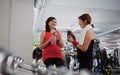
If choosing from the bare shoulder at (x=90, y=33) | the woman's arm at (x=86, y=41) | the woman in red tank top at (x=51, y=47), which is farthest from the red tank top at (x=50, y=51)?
the bare shoulder at (x=90, y=33)

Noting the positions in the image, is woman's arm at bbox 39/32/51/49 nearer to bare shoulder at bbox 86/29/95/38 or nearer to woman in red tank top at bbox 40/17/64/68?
woman in red tank top at bbox 40/17/64/68

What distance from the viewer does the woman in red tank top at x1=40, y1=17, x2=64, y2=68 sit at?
5.47ft

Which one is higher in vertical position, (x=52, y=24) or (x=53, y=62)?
(x=52, y=24)

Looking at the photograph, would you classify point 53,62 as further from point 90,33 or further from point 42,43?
point 90,33

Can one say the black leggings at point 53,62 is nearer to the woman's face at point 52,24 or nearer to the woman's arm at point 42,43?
the woman's arm at point 42,43

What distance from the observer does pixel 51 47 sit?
1682mm

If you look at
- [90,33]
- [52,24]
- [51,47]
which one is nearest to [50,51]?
[51,47]

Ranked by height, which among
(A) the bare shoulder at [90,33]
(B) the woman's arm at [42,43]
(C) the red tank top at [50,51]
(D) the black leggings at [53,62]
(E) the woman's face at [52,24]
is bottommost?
(D) the black leggings at [53,62]

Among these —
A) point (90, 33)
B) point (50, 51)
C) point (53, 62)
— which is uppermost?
point (90, 33)

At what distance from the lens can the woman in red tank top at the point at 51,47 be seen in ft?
5.47

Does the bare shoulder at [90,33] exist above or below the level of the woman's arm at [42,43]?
above

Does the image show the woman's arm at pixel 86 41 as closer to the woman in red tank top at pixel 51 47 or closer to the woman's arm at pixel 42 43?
the woman in red tank top at pixel 51 47

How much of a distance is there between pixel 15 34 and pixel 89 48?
27.4 inches

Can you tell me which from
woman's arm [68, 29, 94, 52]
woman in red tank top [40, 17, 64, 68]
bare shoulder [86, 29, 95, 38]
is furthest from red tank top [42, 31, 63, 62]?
bare shoulder [86, 29, 95, 38]
